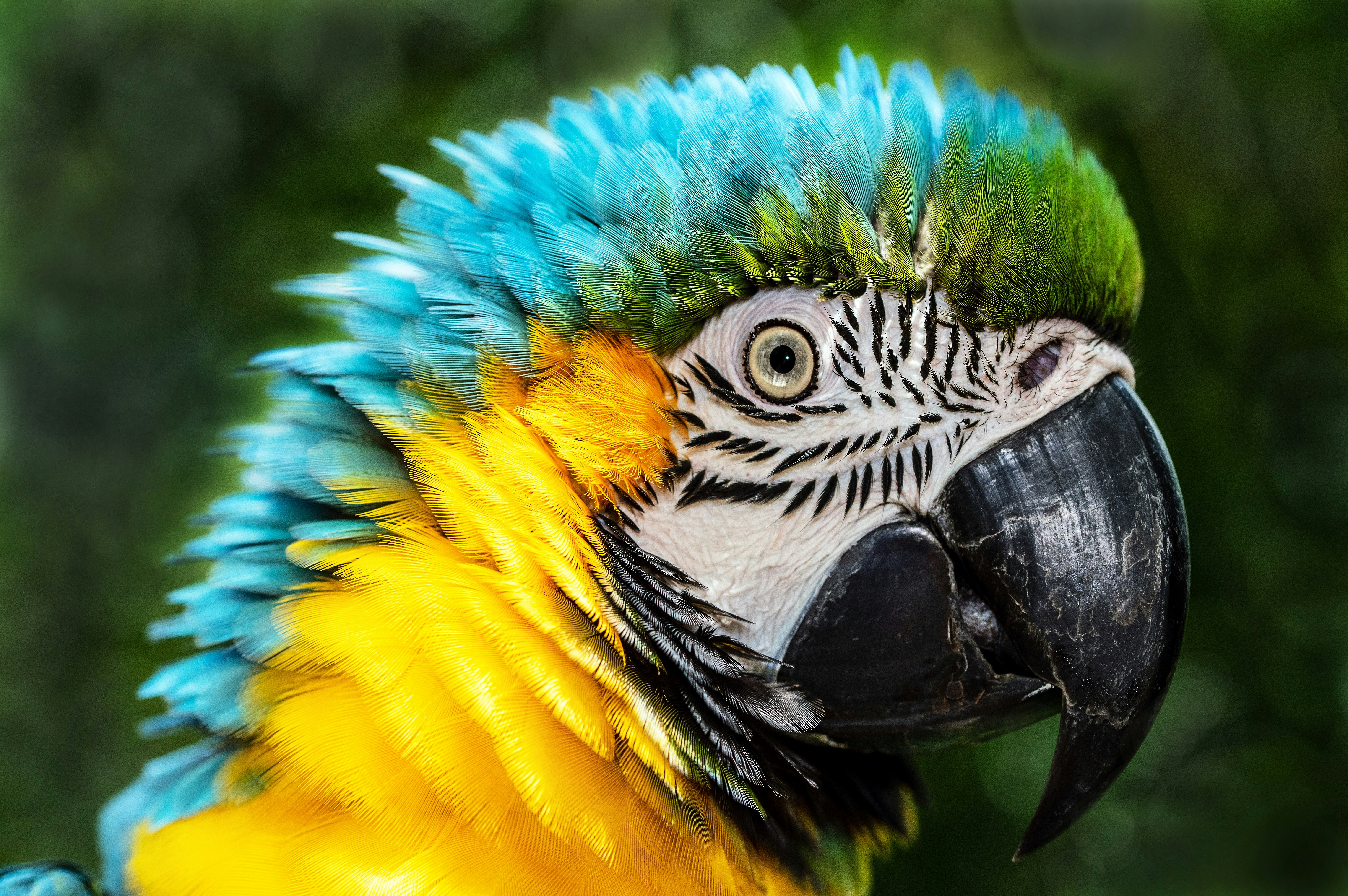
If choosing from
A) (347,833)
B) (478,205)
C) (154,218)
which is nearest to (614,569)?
(347,833)

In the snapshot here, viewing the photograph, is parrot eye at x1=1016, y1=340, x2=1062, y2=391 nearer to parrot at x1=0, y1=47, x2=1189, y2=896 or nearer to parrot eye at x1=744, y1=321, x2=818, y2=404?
Result: parrot at x1=0, y1=47, x2=1189, y2=896

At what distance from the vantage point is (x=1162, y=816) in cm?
237

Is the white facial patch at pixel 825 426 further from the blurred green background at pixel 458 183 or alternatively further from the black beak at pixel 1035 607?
the blurred green background at pixel 458 183

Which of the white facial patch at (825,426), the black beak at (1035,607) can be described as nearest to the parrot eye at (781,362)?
the white facial patch at (825,426)

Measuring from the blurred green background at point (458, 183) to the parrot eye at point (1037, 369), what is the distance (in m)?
1.10

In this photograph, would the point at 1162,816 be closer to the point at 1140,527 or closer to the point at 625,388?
the point at 1140,527

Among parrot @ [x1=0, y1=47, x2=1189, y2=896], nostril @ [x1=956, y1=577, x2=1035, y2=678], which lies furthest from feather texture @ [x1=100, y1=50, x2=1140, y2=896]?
nostril @ [x1=956, y1=577, x2=1035, y2=678]

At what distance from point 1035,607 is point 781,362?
387 mm

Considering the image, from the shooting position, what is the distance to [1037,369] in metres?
1.03

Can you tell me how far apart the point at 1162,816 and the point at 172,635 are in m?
2.41

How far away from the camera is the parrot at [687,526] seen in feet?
3.07

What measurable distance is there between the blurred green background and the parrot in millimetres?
1133

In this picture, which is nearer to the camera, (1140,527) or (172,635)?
(1140,527)

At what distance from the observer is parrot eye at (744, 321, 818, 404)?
40.7 inches
